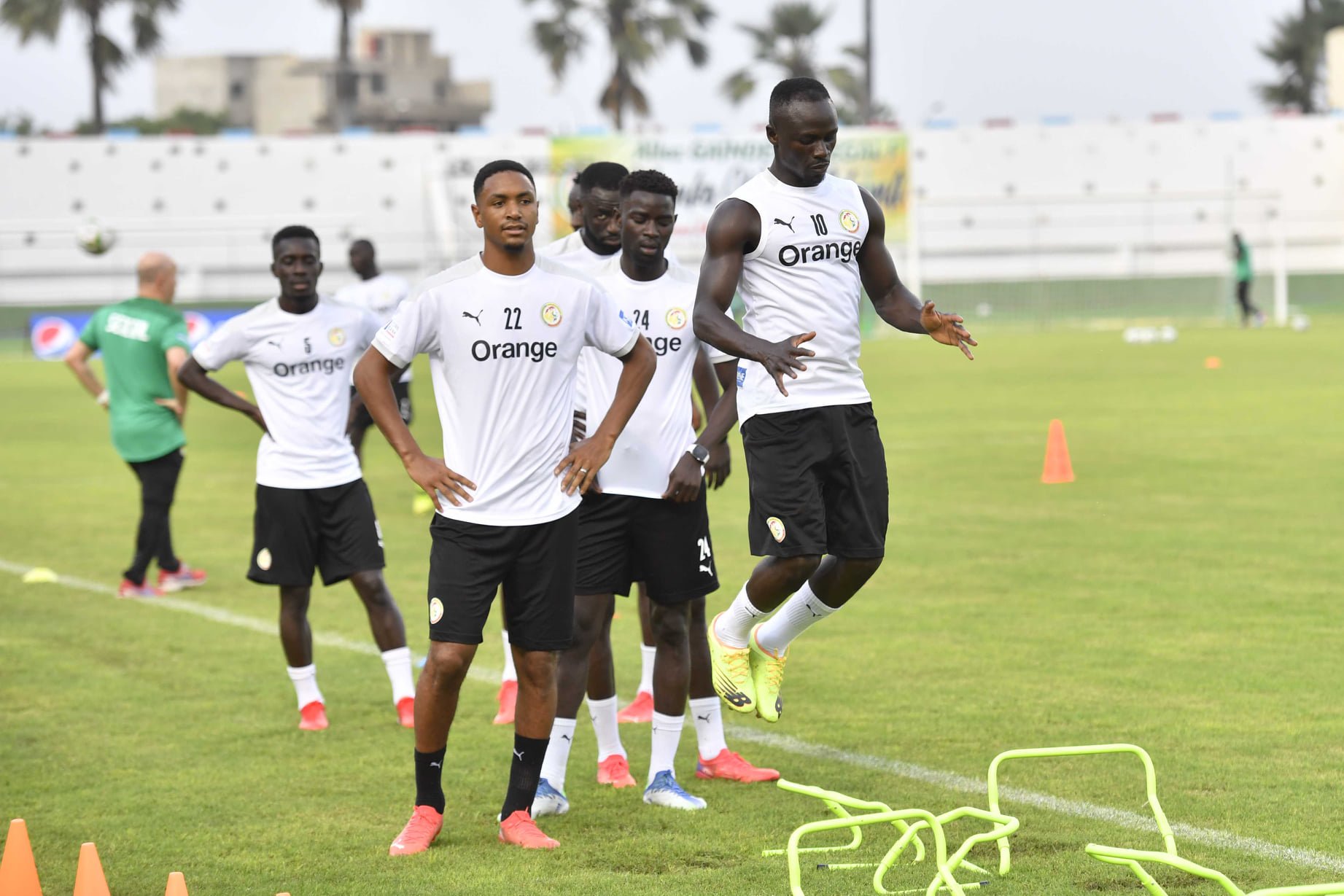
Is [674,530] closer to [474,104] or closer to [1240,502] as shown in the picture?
[1240,502]

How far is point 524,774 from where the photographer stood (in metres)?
6.07

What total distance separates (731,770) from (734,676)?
0.47 meters

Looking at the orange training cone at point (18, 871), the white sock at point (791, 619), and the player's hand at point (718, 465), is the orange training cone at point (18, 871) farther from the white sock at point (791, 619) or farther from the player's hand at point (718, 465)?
the player's hand at point (718, 465)

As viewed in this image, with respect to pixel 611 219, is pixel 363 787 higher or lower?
lower

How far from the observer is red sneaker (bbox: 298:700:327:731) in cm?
799

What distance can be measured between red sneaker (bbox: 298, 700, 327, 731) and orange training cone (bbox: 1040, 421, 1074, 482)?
9.52m

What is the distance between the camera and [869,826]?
6184 mm

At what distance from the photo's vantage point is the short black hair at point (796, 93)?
20.3 feet

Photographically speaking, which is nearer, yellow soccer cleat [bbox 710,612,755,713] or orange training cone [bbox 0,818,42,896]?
orange training cone [bbox 0,818,42,896]

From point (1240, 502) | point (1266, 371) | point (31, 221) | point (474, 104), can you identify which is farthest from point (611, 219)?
point (474, 104)

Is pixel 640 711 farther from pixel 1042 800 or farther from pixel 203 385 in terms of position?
pixel 203 385

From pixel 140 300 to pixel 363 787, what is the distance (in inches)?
241

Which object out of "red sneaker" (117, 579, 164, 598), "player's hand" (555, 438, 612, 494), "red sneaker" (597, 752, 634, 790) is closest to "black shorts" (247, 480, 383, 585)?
"red sneaker" (597, 752, 634, 790)

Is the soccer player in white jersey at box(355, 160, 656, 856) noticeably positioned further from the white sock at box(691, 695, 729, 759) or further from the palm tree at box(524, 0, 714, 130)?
the palm tree at box(524, 0, 714, 130)
